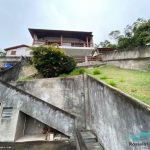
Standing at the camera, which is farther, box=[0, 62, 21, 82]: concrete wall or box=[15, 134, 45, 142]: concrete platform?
box=[0, 62, 21, 82]: concrete wall

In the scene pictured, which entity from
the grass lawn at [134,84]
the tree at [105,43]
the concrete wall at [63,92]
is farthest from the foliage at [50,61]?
the tree at [105,43]

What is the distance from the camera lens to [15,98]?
5328 millimetres

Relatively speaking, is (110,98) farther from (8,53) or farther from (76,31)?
(8,53)

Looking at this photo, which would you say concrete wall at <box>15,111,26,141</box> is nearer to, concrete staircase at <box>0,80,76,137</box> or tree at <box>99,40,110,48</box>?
concrete staircase at <box>0,80,76,137</box>

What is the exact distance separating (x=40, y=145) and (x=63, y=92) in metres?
2.82

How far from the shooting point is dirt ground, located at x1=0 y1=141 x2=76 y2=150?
4.29m

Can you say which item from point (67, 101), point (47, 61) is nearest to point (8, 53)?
point (47, 61)

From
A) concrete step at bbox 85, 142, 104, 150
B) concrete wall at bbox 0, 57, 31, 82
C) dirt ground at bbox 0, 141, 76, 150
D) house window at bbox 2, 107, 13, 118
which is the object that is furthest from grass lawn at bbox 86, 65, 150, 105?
concrete wall at bbox 0, 57, 31, 82

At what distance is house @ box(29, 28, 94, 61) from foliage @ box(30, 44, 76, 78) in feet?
23.6

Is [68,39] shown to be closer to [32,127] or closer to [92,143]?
[32,127]

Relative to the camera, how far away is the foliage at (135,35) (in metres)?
9.77

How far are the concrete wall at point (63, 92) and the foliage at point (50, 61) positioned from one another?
3.06ft

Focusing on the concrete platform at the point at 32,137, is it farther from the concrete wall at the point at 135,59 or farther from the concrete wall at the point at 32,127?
the concrete wall at the point at 135,59

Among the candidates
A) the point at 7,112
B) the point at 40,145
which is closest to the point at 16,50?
the point at 7,112
